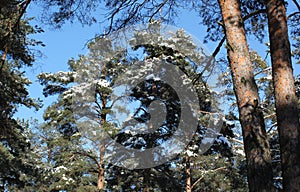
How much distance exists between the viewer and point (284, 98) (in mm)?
2898

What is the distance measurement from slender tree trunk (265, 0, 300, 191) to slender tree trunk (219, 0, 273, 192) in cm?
19

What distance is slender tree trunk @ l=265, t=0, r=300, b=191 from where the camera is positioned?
2588 mm

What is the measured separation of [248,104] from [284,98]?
1.25 ft

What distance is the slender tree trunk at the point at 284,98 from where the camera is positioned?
2.59m

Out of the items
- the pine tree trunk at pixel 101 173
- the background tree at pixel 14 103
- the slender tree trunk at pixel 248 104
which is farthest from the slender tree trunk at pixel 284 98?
the pine tree trunk at pixel 101 173

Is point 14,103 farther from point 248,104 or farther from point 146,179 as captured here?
point 248,104

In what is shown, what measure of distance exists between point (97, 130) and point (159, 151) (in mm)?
2333

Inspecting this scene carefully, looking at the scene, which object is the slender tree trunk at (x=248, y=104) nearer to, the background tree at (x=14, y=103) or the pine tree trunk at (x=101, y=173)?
the background tree at (x=14, y=103)

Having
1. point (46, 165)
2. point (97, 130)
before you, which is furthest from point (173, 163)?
point (46, 165)

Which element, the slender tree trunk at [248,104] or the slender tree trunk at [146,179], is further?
the slender tree trunk at [146,179]

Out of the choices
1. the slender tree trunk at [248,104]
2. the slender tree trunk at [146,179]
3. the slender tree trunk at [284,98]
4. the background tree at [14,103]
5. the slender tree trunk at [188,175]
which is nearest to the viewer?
the slender tree trunk at [248,104]

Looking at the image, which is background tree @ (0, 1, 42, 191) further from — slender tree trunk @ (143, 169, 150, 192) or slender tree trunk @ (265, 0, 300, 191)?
slender tree trunk @ (265, 0, 300, 191)

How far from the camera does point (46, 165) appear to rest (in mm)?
13344

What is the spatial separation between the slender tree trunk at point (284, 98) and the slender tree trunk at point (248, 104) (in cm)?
19
